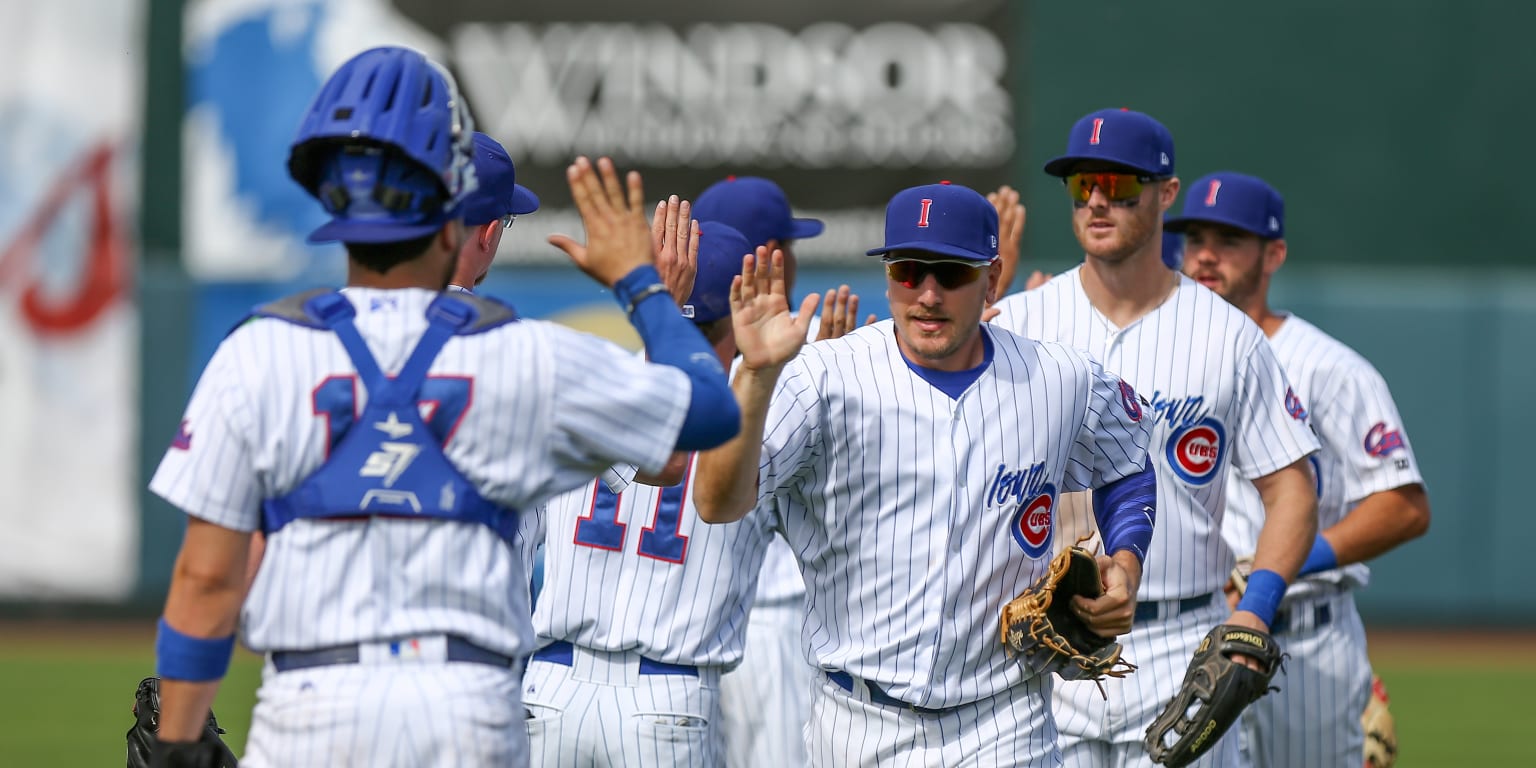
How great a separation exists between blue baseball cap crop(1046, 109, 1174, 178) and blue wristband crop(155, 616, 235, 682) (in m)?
3.01

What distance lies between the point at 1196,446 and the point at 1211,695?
758 millimetres

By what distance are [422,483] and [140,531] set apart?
11.2 m

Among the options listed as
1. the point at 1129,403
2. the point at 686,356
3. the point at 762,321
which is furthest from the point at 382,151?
the point at 1129,403

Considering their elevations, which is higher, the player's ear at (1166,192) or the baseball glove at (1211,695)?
the player's ear at (1166,192)

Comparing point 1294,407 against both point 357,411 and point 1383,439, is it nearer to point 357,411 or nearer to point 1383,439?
point 1383,439

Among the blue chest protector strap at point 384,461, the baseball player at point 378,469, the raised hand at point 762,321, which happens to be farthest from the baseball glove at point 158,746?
the raised hand at point 762,321

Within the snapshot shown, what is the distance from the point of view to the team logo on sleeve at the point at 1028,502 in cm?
421

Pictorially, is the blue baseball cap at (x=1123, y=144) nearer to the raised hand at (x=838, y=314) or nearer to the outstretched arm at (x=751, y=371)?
the raised hand at (x=838, y=314)

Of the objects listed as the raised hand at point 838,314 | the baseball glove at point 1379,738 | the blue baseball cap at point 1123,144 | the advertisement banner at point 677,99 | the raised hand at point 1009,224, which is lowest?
the baseball glove at point 1379,738

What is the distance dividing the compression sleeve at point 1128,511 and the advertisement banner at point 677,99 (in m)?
9.06

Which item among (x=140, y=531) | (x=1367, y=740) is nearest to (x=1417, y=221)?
(x=1367, y=740)

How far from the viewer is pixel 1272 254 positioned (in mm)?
6391

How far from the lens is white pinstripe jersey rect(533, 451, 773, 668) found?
459cm

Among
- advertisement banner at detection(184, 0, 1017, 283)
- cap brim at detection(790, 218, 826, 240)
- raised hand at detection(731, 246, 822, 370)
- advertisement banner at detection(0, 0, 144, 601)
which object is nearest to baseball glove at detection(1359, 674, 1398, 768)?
cap brim at detection(790, 218, 826, 240)
